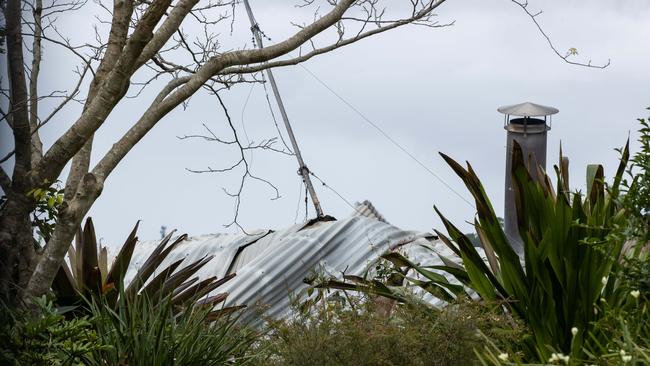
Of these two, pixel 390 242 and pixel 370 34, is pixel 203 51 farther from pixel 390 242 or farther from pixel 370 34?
pixel 390 242

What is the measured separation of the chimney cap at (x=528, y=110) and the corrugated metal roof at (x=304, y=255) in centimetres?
152

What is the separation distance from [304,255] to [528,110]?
2684mm

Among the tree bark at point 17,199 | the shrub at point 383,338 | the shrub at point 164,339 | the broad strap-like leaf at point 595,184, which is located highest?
the tree bark at point 17,199

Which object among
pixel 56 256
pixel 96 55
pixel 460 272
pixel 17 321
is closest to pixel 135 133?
pixel 56 256

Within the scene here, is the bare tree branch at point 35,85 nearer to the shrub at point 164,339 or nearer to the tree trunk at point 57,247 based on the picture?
the tree trunk at point 57,247

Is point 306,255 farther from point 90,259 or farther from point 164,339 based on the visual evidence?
point 164,339

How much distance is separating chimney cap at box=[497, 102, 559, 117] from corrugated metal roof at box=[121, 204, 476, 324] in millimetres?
1517

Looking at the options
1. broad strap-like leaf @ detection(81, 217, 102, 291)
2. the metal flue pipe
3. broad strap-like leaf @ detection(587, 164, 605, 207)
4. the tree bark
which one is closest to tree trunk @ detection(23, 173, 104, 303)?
the tree bark

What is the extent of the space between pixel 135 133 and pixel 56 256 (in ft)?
3.10

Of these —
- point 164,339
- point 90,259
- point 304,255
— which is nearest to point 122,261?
point 90,259

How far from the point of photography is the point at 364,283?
23.4ft

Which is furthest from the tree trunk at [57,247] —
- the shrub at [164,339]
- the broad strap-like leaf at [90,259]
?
the broad strap-like leaf at [90,259]

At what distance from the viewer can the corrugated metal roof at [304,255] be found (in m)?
9.76

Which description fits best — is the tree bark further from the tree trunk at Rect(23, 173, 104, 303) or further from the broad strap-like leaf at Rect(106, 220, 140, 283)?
the broad strap-like leaf at Rect(106, 220, 140, 283)
